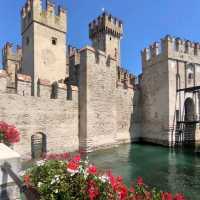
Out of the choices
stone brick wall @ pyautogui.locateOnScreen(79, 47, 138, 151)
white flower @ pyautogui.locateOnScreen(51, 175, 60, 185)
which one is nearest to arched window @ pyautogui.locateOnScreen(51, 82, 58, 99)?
stone brick wall @ pyautogui.locateOnScreen(79, 47, 138, 151)

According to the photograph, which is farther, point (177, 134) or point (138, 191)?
point (177, 134)

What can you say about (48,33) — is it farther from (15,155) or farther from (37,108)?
(15,155)

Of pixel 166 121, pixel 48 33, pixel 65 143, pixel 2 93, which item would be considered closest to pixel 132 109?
pixel 166 121

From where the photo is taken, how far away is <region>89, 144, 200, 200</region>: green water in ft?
27.4

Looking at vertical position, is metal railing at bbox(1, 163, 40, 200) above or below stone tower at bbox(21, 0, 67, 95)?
below

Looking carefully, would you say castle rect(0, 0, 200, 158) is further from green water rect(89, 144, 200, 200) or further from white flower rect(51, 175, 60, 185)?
white flower rect(51, 175, 60, 185)

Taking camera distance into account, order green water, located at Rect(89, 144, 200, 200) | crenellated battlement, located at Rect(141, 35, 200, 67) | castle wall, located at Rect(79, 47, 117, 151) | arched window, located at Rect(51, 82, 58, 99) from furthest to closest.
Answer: crenellated battlement, located at Rect(141, 35, 200, 67) → castle wall, located at Rect(79, 47, 117, 151) → arched window, located at Rect(51, 82, 58, 99) → green water, located at Rect(89, 144, 200, 200)

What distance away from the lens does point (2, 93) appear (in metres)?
10.3

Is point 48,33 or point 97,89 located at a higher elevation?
point 48,33

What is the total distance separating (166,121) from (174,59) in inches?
225

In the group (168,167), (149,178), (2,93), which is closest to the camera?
(149,178)

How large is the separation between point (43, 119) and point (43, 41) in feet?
22.9

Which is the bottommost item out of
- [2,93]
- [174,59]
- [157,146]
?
[157,146]

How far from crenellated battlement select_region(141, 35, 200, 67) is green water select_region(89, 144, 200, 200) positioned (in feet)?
28.2
